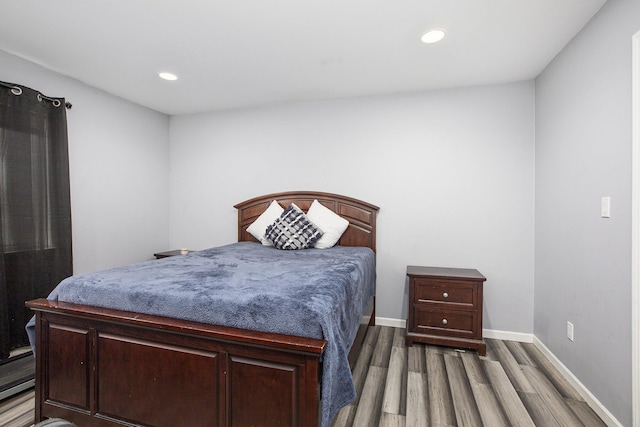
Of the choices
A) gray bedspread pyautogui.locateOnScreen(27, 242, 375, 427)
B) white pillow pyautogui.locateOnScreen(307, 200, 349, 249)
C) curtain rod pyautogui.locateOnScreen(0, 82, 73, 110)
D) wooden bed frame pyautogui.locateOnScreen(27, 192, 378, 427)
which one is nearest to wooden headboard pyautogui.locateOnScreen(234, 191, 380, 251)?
white pillow pyautogui.locateOnScreen(307, 200, 349, 249)

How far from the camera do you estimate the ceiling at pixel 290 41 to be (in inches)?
76.7

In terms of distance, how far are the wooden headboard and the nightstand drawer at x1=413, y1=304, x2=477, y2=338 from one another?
0.87 m

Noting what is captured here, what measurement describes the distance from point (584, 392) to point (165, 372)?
257cm

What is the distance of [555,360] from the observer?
246 centimetres

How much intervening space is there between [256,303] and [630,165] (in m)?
2.09

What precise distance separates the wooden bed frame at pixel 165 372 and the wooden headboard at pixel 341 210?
2.17 m

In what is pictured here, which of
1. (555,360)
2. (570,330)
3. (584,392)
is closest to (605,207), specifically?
(570,330)

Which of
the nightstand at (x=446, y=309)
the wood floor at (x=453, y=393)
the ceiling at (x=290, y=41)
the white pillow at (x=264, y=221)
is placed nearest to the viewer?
the wood floor at (x=453, y=393)

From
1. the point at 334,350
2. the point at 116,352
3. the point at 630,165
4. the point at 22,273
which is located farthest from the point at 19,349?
the point at 630,165

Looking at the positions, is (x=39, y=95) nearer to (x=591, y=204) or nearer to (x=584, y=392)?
(x=591, y=204)

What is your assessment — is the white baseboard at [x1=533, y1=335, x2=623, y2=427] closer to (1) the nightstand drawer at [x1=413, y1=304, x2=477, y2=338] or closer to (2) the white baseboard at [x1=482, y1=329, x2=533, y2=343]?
(2) the white baseboard at [x1=482, y1=329, x2=533, y2=343]

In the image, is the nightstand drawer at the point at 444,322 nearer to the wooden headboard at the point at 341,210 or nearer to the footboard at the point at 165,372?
the wooden headboard at the point at 341,210

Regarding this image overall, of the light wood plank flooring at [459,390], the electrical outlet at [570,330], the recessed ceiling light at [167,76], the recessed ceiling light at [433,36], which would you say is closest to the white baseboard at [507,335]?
the light wood plank flooring at [459,390]

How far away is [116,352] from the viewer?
1.61m
